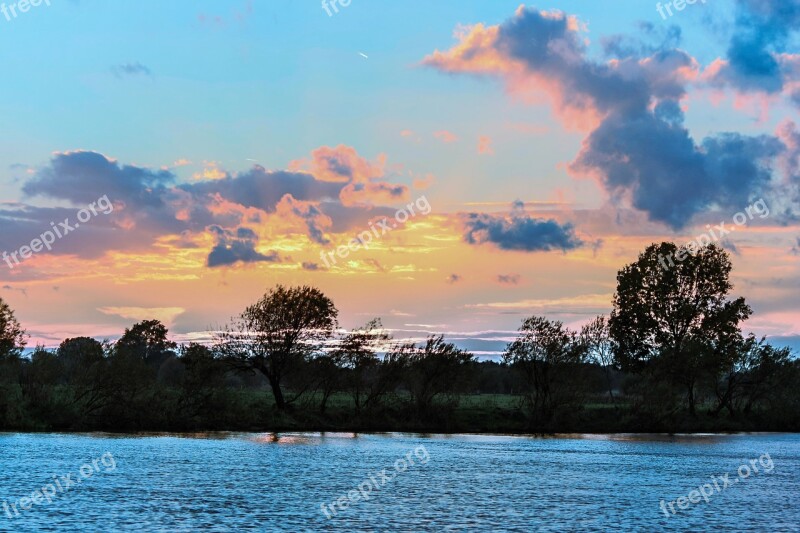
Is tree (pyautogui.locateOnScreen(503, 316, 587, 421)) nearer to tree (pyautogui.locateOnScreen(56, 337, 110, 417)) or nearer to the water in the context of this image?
the water

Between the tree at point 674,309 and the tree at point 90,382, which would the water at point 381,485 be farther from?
the tree at point 674,309

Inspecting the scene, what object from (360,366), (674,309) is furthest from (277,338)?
(674,309)

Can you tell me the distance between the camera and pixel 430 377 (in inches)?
4252

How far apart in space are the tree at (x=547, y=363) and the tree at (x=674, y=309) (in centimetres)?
1136

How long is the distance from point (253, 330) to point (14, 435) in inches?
1341

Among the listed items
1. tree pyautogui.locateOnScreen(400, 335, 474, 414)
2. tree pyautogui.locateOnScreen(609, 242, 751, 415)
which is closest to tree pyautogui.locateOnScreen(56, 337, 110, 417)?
tree pyautogui.locateOnScreen(400, 335, 474, 414)

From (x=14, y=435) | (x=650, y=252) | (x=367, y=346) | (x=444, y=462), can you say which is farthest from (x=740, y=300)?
(x=14, y=435)

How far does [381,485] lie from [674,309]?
258 feet

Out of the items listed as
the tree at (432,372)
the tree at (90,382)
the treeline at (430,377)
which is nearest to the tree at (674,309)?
the treeline at (430,377)

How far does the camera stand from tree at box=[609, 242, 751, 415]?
11644 cm

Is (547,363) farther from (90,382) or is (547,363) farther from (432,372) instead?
(90,382)

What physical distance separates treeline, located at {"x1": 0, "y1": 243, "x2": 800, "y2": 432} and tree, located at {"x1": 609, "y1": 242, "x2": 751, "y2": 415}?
19 centimetres

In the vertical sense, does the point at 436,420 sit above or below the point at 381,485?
above

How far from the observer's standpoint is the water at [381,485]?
1427 inches
